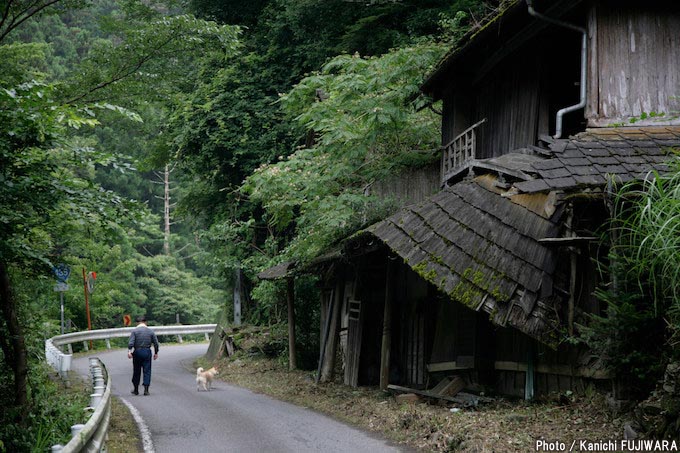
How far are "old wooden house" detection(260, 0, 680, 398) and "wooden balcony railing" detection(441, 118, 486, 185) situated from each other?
2.8 inches

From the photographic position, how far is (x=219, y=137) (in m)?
26.4

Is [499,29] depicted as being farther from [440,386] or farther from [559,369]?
[440,386]

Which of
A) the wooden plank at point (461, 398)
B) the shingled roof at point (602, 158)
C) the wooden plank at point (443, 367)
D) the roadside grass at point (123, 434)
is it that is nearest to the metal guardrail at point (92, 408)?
the roadside grass at point (123, 434)

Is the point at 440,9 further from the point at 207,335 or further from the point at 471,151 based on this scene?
the point at 207,335

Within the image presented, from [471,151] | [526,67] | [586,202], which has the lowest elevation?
[586,202]

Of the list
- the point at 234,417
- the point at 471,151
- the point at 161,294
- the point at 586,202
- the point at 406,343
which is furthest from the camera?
the point at 161,294

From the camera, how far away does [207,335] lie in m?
36.3

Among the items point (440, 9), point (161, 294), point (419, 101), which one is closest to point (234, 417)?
point (419, 101)

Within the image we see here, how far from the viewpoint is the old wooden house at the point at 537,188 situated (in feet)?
32.7

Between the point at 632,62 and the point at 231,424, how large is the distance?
8722mm

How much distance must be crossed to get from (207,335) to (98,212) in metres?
26.4

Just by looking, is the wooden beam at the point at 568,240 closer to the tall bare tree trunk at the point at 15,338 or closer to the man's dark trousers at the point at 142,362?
the tall bare tree trunk at the point at 15,338

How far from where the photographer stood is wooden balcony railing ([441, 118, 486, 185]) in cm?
1417

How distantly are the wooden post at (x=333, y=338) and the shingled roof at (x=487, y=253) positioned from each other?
5.85 meters
